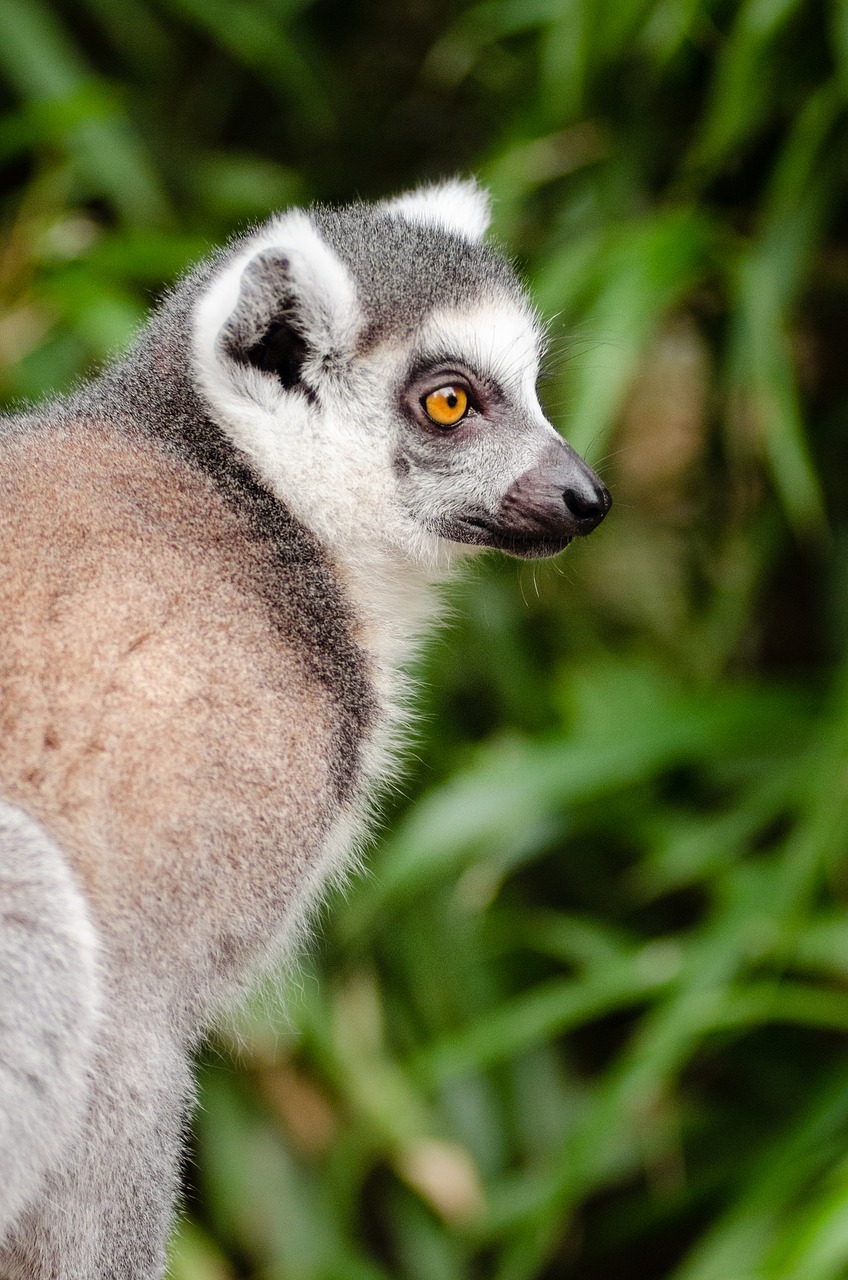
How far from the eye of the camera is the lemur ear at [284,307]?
4.91 ft

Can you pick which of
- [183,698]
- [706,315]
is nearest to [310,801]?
[183,698]

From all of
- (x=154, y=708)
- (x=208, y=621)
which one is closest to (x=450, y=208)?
(x=208, y=621)

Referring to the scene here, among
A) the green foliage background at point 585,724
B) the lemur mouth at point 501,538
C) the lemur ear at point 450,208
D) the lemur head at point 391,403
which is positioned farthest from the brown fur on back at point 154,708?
the green foliage background at point 585,724

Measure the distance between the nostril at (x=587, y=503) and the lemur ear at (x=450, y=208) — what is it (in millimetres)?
421

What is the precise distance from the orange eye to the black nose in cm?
17

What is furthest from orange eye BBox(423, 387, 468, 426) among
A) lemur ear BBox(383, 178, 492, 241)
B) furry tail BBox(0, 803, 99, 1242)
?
furry tail BBox(0, 803, 99, 1242)

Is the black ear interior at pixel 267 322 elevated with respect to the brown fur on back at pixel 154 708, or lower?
elevated

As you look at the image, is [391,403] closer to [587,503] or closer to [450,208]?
[587,503]

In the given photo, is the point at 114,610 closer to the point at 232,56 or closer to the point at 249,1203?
the point at 249,1203

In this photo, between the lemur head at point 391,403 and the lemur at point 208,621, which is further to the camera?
the lemur head at point 391,403

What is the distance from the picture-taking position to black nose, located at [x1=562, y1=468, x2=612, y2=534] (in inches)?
61.3

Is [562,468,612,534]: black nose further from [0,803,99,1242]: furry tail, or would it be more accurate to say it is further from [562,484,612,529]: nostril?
[0,803,99,1242]: furry tail

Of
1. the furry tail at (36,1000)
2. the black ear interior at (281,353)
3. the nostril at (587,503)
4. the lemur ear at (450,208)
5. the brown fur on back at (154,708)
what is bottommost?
the furry tail at (36,1000)

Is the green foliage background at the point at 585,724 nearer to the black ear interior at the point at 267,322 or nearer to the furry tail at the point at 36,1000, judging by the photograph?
the black ear interior at the point at 267,322
